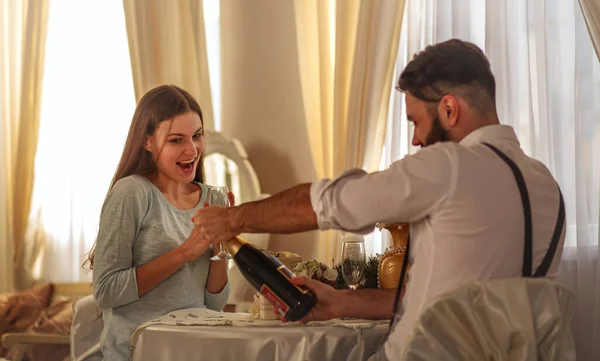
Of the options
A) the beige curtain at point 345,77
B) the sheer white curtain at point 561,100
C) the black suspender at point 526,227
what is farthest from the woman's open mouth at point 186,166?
the sheer white curtain at point 561,100

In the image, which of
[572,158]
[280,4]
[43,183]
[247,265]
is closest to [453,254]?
[247,265]

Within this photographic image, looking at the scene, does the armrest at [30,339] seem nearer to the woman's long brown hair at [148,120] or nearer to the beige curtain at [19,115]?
the beige curtain at [19,115]

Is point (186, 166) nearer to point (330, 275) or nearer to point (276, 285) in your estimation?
point (330, 275)

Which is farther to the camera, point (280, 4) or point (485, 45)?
point (280, 4)

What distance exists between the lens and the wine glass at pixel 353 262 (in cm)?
235

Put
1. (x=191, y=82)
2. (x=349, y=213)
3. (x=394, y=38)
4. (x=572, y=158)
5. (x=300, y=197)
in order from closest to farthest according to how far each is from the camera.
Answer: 1. (x=349, y=213)
2. (x=300, y=197)
3. (x=572, y=158)
4. (x=394, y=38)
5. (x=191, y=82)

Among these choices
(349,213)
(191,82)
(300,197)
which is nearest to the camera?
(349,213)

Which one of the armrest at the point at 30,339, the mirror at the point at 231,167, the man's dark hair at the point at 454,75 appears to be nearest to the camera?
the man's dark hair at the point at 454,75

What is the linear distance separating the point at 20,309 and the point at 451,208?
392 cm

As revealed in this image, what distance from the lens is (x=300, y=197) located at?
5.82 feet

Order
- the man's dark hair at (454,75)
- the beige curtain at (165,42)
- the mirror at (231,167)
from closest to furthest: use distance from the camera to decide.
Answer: the man's dark hair at (454,75)
the mirror at (231,167)
the beige curtain at (165,42)

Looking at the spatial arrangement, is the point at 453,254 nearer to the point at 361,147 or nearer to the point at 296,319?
the point at 296,319

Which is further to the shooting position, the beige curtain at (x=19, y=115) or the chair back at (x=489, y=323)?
the beige curtain at (x=19, y=115)

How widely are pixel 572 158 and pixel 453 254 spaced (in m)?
2.68
